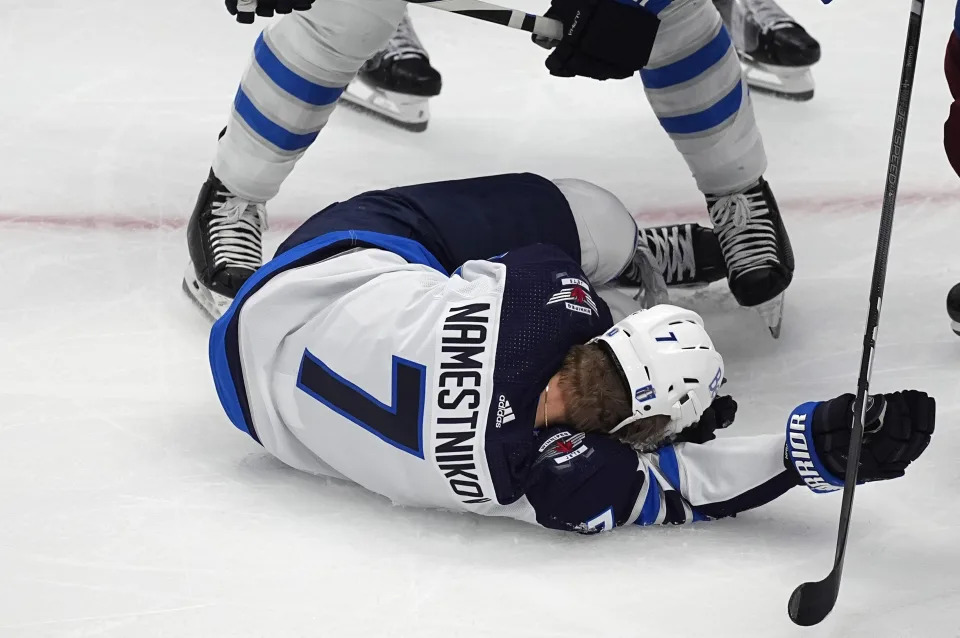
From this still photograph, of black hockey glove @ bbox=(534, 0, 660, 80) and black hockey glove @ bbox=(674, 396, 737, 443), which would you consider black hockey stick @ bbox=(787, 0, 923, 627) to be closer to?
black hockey glove @ bbox=(674, 396, 737, 443)

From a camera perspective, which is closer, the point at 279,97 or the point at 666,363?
the point at 666,363

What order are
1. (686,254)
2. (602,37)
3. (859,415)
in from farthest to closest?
(686,254) < (602,37) < (859,415)

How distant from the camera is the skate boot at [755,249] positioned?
1943 millimetres

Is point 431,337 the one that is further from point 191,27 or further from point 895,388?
point 191,27

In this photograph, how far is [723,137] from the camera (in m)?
1.99

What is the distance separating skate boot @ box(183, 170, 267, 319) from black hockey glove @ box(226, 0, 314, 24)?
1.41 feet

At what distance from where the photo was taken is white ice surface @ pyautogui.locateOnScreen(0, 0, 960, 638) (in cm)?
127

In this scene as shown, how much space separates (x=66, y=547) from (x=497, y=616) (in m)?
0.48

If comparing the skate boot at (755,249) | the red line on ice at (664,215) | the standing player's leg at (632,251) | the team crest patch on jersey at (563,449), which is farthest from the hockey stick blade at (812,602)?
the red line on ice at (664,215)

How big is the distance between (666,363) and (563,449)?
0.14 metres

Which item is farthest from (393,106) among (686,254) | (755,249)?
(755,249)

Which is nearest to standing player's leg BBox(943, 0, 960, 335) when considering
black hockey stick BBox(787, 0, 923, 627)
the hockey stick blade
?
black hockey stick BBox(787, 0, 923, 627)

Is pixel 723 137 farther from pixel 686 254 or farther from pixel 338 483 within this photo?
pixel 338 483

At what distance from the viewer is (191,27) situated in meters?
3.26
